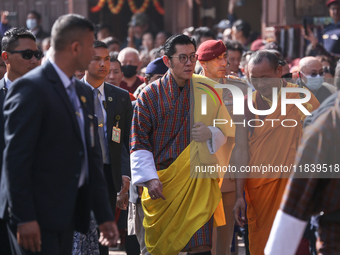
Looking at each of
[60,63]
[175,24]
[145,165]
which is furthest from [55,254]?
[175,24]

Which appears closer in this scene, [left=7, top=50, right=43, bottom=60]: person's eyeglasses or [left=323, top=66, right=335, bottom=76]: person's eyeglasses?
[left=7, top=50, right=43, bottom=60]: person's eyeglasses

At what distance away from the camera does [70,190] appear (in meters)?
2.93

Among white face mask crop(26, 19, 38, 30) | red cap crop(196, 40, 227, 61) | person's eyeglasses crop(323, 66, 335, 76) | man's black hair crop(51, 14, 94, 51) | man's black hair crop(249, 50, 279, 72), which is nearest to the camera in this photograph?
man's black hair crop(51, 14, 94, 51)

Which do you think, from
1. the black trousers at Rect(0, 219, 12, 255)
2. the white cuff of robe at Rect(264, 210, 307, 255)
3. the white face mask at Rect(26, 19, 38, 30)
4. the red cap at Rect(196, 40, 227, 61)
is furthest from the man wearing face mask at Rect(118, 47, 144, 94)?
the white face mask at Rect(26, 19, 38, 30)

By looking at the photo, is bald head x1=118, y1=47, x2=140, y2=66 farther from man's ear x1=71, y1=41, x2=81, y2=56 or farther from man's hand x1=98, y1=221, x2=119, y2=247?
man's hand x1=98, y1=221, x2=119, y2=247

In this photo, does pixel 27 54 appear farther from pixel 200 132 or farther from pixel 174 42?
pixel 200 132

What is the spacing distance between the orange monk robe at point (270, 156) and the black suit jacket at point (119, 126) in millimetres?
1068

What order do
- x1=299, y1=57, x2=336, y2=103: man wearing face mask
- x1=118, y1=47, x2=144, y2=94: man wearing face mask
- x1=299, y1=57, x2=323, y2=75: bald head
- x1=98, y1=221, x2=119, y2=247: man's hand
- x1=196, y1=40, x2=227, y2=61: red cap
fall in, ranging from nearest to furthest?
x1=98, y1=221, x2=119, y2=247: man's hand
x1=196, y1=40, x2=227, y2=61: red cap
x1=299, y1=57, x2=336, y2=103: man wearing face mask
x1=299, y1=57, x2=323, y2=75: bald head
x1=118, y1=47, x2=144, y2=94: man wearing face mask

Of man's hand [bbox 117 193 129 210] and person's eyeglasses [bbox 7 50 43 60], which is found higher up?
person's eyeglasses [bbox 7 50 43 60]

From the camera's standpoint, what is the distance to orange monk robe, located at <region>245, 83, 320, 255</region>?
4406 millimetres

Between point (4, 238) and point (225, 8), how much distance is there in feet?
37.5

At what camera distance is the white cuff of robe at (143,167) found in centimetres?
414

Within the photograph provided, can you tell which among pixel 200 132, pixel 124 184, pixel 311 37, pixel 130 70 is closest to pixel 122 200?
pixel 124 184

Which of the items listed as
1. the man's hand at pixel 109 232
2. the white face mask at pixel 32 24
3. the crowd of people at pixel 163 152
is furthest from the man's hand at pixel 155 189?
the white face mask at pixel 32 24
